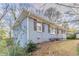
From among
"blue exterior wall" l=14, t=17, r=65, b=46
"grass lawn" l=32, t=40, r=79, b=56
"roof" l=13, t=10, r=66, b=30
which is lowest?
"grass lawn" l=32, t=40, r=79, b=56

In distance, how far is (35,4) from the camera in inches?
50.1

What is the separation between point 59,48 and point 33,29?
0.81 ft

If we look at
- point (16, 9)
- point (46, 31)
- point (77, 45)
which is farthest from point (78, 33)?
point (16, 9)

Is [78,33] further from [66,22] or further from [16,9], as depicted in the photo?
[16,9]

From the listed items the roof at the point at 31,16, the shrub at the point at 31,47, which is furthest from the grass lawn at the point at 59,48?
the roof at the point at 31,16

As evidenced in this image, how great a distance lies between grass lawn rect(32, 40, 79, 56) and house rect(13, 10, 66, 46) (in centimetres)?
4

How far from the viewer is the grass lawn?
1246 mm

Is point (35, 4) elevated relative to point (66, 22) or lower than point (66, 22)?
elevated

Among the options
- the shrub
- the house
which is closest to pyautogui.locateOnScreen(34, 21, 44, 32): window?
the house

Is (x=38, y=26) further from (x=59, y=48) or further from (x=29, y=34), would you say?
(x=59, y=48)

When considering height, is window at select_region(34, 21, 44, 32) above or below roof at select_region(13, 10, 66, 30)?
below

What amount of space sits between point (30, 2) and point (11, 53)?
42 cm

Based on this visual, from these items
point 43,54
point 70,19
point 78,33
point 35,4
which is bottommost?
point 43,54

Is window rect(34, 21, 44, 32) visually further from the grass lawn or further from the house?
the grass lawn
